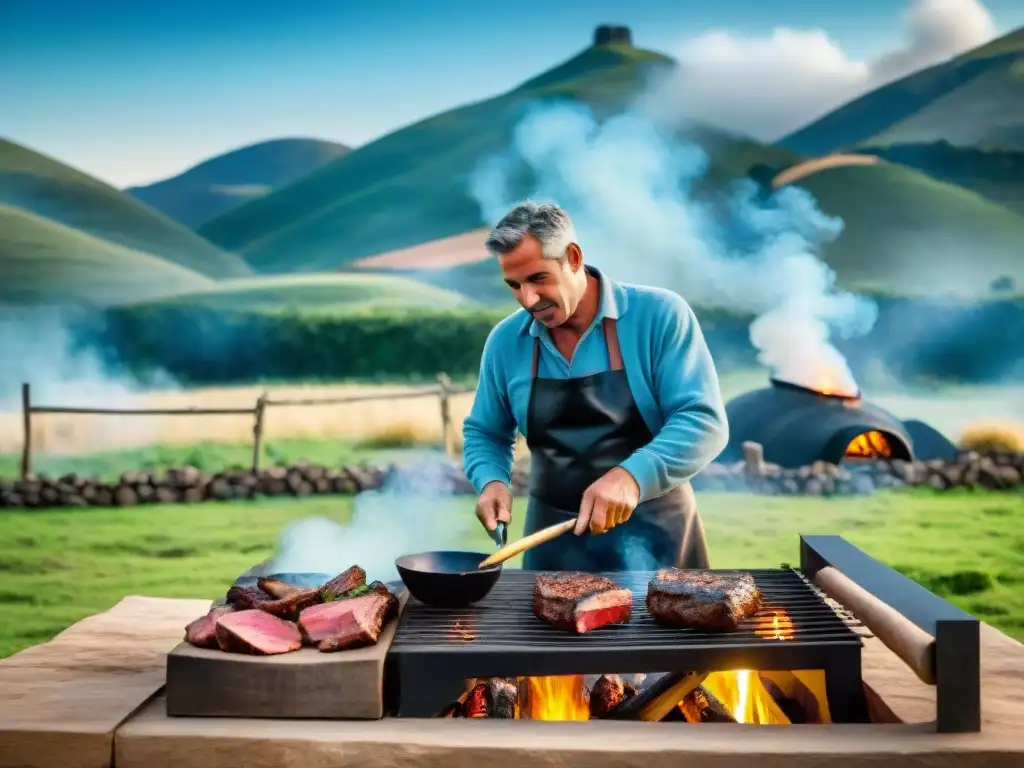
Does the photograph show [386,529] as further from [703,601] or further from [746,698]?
[703,601]

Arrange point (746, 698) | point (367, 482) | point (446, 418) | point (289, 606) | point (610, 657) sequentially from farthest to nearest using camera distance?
point (446, 418), point (367, 482), point (746, 698), point (289, 606), point (610, 657)

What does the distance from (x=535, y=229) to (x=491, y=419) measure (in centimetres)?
82

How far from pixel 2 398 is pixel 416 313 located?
5.75m

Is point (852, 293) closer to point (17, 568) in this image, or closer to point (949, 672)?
point (17, 568)

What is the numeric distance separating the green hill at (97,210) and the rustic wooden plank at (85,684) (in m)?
11.6

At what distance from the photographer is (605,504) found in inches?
116

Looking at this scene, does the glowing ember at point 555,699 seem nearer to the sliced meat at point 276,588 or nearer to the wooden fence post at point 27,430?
the sliced meat at point 276,588

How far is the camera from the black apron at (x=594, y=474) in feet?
11.3

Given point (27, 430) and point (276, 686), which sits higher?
point (27, 430)

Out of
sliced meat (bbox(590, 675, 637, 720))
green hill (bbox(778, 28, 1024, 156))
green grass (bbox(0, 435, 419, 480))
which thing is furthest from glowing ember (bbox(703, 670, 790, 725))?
green hill (bbox(778, 28, 1024, 156))

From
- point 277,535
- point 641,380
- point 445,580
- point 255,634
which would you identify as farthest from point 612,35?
point 255,634

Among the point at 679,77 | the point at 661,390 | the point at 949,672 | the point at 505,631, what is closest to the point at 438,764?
the point at 505,631

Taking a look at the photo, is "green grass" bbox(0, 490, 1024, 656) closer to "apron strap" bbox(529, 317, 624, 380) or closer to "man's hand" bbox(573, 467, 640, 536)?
"apron strap" bbox(529, 317, 624, 380)

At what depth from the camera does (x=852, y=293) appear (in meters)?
16.0
